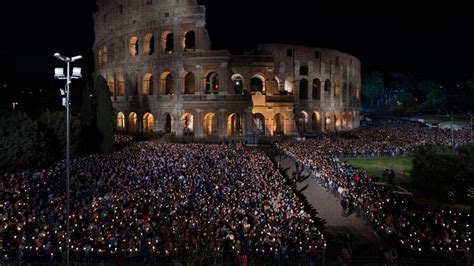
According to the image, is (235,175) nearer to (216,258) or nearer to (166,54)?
(216,258)

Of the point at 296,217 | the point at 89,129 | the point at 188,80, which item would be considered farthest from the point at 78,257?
the point at 188,80

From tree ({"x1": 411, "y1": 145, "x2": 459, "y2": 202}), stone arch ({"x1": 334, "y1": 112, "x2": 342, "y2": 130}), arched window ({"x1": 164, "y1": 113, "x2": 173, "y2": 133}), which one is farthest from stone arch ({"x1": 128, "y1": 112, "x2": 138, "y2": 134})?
tree ({"x1": 411, "y1": 145, "x2": 459, "y2": 202})

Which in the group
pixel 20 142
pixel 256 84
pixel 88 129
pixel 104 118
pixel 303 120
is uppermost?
pixel 256 84

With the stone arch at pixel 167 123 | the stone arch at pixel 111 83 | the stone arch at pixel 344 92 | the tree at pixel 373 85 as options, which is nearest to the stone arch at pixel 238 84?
the stone arch at pixel 167 123

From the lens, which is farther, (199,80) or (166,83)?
Answer: (166,83)

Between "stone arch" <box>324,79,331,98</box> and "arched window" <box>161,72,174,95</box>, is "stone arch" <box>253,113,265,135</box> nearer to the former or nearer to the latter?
"arched window" <box>161,72,174,95</box>

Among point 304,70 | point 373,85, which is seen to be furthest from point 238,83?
point 373,85

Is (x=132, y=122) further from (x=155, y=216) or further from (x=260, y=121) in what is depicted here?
(x=155, y=216)

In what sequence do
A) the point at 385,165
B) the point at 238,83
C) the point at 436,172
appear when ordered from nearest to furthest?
the point at 436,172 → the point at 385,165 → the point at 238,83
